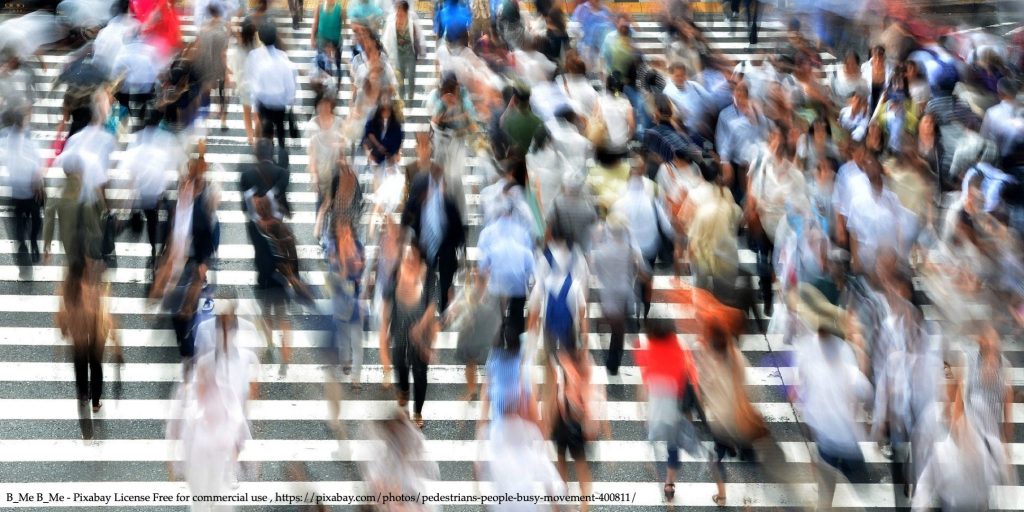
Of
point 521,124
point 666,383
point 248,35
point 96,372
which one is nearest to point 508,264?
point 666,383

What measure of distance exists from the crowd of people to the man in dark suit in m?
0.03

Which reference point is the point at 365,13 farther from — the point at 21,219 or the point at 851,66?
the point at 851,66

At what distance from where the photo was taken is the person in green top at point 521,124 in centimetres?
1216

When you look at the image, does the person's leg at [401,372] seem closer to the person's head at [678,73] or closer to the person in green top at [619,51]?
the person's head at [678,73]

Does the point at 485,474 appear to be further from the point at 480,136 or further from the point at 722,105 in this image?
the point at 722,105

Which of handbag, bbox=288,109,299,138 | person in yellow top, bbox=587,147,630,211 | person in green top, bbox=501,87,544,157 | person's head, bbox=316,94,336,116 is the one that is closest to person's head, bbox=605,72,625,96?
person in green top, bbox=501,87,544,157

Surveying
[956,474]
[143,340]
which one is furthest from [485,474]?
[143,340]

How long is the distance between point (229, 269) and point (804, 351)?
266 inches

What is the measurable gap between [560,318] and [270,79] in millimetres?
5982

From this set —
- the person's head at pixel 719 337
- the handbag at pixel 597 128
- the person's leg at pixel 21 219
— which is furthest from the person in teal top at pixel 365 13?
the person's head at pixel 719 337

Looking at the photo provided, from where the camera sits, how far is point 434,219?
424 inches

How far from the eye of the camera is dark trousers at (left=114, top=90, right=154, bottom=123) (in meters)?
14.6

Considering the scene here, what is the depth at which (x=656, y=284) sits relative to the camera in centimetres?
1268

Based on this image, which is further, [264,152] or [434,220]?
[434,220]
